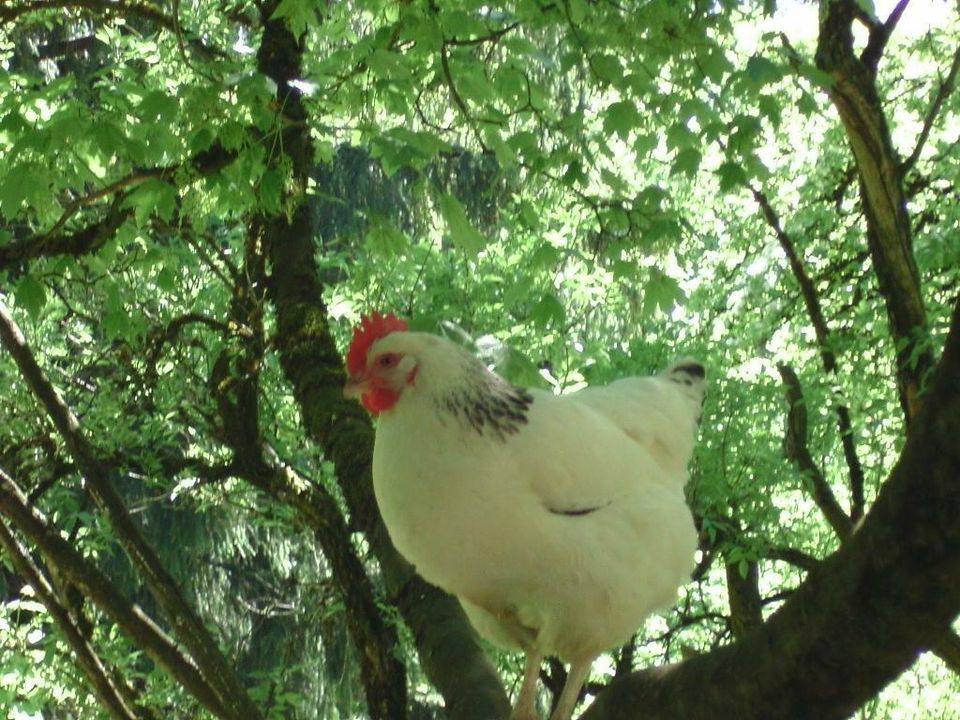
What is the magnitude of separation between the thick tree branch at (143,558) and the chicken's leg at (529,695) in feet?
3.03

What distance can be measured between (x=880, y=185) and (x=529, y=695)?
2.60 meters

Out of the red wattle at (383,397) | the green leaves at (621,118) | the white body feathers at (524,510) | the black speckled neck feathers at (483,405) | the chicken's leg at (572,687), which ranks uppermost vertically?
the green leaves at (621,118)

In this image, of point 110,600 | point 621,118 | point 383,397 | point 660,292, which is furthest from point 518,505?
point 110,600

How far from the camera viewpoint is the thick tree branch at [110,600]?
348 cm

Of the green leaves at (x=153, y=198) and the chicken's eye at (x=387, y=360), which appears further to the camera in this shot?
the green leaves at (x=153, y=198)

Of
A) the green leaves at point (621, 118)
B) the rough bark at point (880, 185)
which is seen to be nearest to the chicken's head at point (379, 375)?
the green leaves at point (621, 118)

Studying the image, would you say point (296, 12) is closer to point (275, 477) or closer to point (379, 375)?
point (379, 375)

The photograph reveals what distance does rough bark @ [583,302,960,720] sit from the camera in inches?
46.0

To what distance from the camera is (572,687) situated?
265cm

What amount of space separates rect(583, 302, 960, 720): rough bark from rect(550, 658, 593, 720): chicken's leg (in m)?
1.20

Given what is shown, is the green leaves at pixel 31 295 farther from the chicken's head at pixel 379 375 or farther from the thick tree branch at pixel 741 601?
the thick tree branch at pixel 741 601

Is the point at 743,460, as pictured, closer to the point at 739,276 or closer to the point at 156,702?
the point at 739,276

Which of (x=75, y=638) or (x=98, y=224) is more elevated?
(x=98, y=224)

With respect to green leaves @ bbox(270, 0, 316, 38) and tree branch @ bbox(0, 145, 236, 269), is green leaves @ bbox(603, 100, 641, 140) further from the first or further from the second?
tree branch @ bbox(0, 145, 236, 269)
